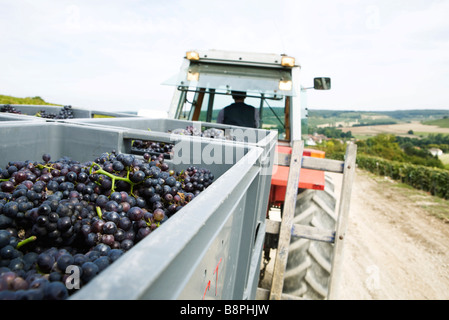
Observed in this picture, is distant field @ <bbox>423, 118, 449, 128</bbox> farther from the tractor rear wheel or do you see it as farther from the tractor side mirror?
the tractor rear wheel

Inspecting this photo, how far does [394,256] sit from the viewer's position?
20.5 ft

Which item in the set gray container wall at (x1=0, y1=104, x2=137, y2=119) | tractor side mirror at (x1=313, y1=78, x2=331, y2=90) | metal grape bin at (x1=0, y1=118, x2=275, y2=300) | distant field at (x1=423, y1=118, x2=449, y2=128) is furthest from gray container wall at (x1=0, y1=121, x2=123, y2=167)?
distant field at (x1=423, y1=118, x2=449, y2=128)

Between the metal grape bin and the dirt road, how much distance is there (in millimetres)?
3652

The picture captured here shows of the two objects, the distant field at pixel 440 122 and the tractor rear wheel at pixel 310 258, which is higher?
the distant field at pixel 440 122

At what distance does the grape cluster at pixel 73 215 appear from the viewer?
758 mm

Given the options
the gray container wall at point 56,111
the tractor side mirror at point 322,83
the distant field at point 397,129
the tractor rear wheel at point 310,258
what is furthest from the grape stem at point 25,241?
the distant field at point 397,129

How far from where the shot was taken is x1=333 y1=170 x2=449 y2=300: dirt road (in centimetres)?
475

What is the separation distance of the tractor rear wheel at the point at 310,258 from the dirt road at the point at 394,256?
4.42 feet

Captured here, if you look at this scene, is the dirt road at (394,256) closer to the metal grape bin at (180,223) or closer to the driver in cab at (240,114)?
the driver in cab at (240,114)

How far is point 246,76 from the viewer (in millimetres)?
4055
